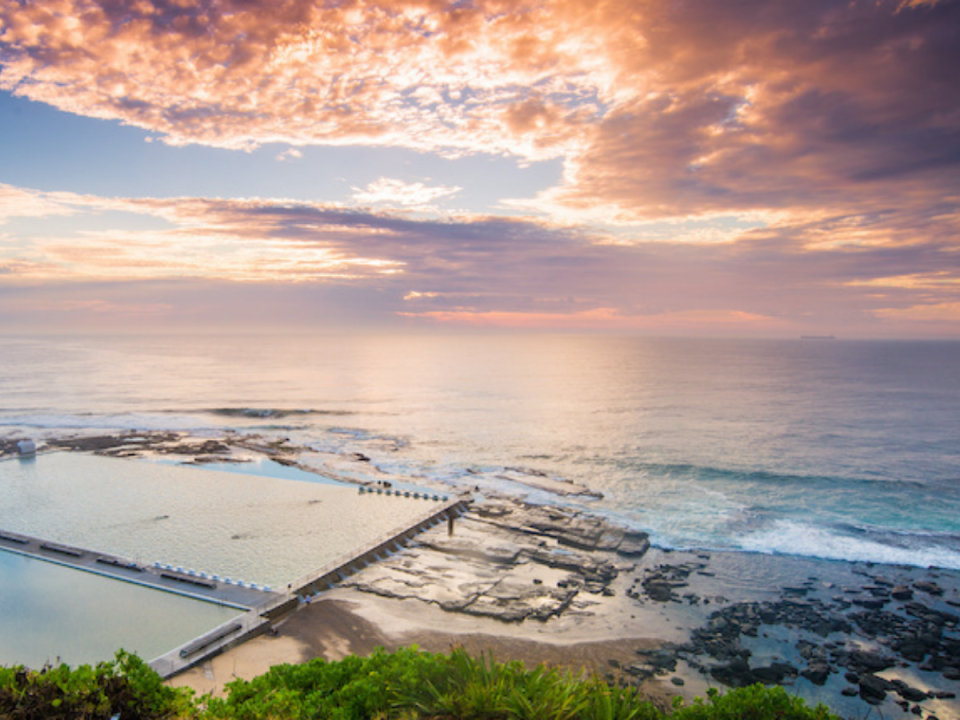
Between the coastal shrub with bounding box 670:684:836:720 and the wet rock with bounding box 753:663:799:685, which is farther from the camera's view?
the wet rock with bounding box 753:663:799:685

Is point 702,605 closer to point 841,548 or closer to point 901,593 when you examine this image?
point 901,593

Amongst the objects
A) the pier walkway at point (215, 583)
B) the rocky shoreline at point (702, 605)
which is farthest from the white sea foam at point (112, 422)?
→ the rocky shoreline at point (702, 605)

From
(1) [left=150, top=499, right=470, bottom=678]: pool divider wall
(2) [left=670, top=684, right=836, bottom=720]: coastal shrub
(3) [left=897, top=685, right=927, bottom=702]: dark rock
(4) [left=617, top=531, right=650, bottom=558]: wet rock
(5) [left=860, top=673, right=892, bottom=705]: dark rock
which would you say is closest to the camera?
(2) [left=670, top=684, right=836, bottom=720]: coastal shrub

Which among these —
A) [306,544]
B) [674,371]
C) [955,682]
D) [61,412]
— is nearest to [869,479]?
[955,682]

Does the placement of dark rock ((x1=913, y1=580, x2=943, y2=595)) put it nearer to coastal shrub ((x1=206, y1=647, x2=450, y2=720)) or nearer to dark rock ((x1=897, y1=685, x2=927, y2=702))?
dark rock ((x1=897, y1=685, x2=927, y2=702))

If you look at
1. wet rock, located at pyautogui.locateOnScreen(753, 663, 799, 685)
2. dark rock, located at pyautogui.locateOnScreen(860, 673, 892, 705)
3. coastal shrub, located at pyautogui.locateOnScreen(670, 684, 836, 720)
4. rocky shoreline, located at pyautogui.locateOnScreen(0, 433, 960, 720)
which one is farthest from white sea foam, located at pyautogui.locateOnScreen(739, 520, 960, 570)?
coastal shrub, located at pyautogui.locateOnScreen(670, 684, 836, 720)

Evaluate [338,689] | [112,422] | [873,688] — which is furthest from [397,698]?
[112,422]

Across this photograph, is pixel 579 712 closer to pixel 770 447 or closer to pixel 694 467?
pixel 694 467
